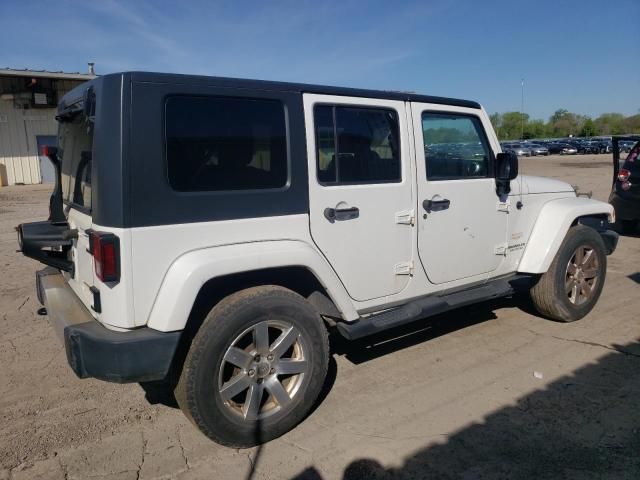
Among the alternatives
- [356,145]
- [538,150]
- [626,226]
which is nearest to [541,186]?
[356,145]

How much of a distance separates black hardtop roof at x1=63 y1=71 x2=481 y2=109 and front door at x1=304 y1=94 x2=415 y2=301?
0.18ft

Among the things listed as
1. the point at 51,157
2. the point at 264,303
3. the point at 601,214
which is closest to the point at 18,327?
the point at 51,157

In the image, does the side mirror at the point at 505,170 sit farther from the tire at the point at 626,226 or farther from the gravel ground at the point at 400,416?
the tire at the point at 626,226

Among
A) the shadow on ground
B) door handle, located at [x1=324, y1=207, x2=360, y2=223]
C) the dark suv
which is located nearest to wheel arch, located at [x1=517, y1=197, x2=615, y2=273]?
the shadow on ground

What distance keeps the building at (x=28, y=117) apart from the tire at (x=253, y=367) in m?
19.6

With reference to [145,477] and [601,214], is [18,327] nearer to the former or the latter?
[145,477]

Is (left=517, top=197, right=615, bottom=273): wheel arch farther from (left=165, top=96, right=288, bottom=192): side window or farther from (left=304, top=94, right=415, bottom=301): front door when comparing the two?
(left=165, top=96, right=288, bottom=192): side window

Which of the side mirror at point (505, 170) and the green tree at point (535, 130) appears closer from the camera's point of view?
the side mirror at point (505, 170)

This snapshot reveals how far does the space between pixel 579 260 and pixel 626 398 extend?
1.75 m

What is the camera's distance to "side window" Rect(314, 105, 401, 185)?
335 centimetres

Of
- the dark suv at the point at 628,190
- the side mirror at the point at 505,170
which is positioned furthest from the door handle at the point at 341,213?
the dark suv at the point at 628,190

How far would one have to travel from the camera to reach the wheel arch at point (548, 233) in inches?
181

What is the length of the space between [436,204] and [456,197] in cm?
26

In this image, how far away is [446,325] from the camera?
4.97 m
